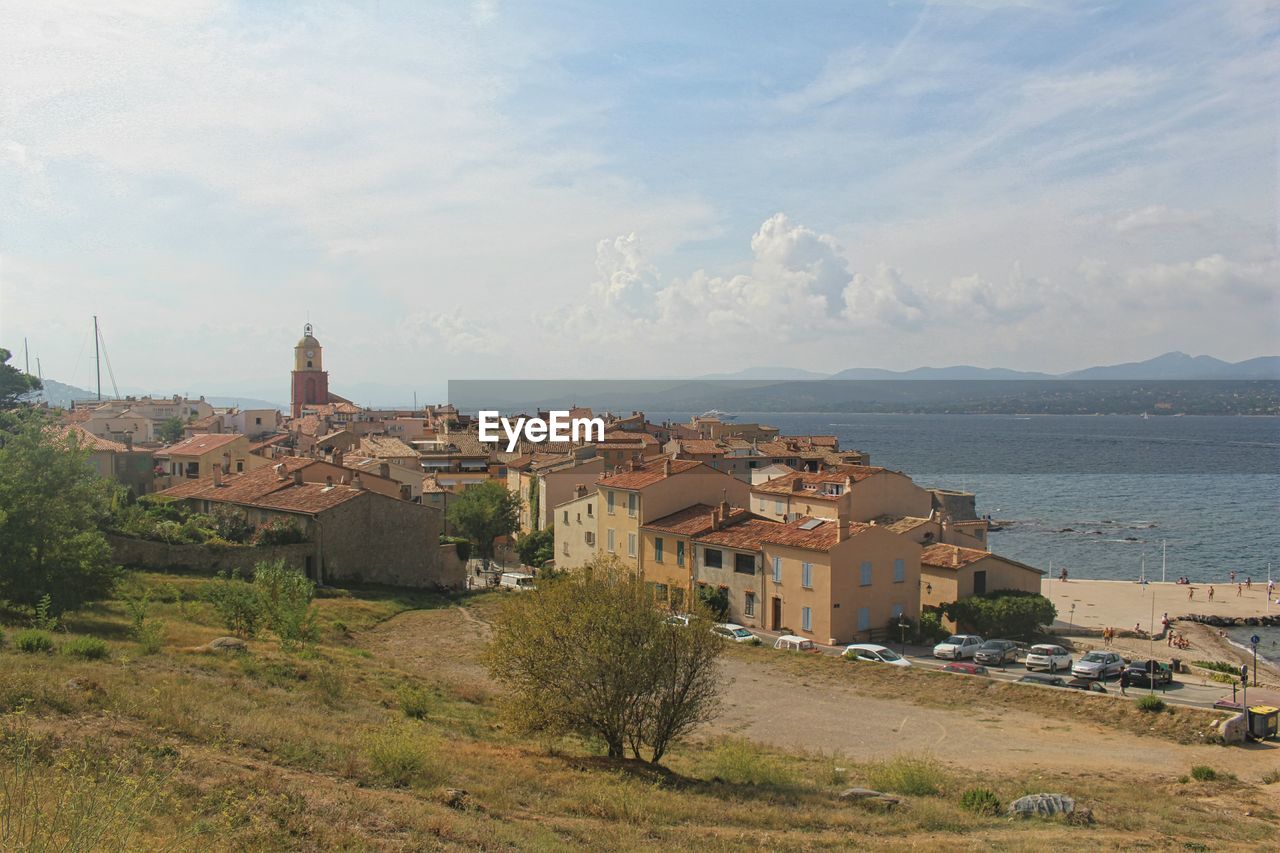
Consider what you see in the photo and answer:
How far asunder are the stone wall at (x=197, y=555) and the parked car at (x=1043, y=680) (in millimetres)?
28991

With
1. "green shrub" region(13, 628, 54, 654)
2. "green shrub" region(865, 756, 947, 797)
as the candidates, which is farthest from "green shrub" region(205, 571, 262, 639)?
"green shrub" region(865, 756, 947, 797)

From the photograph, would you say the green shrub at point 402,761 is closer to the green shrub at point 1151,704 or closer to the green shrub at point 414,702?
the green shrub at point 414,702

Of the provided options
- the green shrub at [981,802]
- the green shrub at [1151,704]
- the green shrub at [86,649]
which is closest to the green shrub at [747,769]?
the green shrub at [981,802]

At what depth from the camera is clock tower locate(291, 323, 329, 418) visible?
131 m

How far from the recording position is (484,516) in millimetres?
59969

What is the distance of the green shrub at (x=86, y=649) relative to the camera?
19781mm

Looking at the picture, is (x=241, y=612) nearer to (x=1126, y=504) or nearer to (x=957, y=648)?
(x=957, y=648)

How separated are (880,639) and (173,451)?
47.3 metres

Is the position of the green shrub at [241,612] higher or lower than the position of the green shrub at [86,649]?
lower

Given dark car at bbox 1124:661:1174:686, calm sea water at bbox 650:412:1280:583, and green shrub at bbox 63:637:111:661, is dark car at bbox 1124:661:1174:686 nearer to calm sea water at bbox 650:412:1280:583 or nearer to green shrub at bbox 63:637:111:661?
green shrub at bbox 63:637:111:661

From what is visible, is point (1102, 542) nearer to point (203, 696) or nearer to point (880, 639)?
point (880, 639)

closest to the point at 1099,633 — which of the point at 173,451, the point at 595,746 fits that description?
the point at 595,746

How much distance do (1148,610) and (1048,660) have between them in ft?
76.9

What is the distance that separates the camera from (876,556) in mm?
37156
